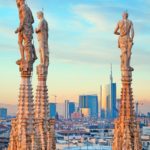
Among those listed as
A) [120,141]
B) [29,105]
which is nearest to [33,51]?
[29,105]

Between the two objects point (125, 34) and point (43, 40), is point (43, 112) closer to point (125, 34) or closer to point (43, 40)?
point (43, 40)

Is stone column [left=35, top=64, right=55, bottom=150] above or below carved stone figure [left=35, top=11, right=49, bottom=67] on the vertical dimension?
below

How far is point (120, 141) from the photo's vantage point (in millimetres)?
22375

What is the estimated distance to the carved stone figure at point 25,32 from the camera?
1817 centimetres

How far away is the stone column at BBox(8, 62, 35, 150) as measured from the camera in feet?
57.6

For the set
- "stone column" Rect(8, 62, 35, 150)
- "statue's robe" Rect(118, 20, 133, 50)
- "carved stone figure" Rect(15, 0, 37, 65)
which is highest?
"statue's robe" Rect(118, 20, 133, 50)

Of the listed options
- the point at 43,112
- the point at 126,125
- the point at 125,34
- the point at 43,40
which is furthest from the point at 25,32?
the point at 125,34

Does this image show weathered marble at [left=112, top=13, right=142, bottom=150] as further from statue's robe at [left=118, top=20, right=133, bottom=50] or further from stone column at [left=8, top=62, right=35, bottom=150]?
stone column at [left=8, top=62, right=35, bottom=150]

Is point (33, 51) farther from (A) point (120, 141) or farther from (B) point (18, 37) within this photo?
(A) point (120, 141)

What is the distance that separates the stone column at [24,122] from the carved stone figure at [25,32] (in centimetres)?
83

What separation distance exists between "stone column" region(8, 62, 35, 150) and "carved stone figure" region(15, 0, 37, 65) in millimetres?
830

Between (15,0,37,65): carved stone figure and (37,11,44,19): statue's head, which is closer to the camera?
(15,0,37,65): carved stone figure

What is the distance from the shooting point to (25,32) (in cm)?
1825

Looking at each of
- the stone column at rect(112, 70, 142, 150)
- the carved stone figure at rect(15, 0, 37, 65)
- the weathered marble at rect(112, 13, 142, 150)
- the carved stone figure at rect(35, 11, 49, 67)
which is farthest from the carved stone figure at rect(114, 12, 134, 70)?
the carved stone figure at rect(15, 0, 37, 65)
